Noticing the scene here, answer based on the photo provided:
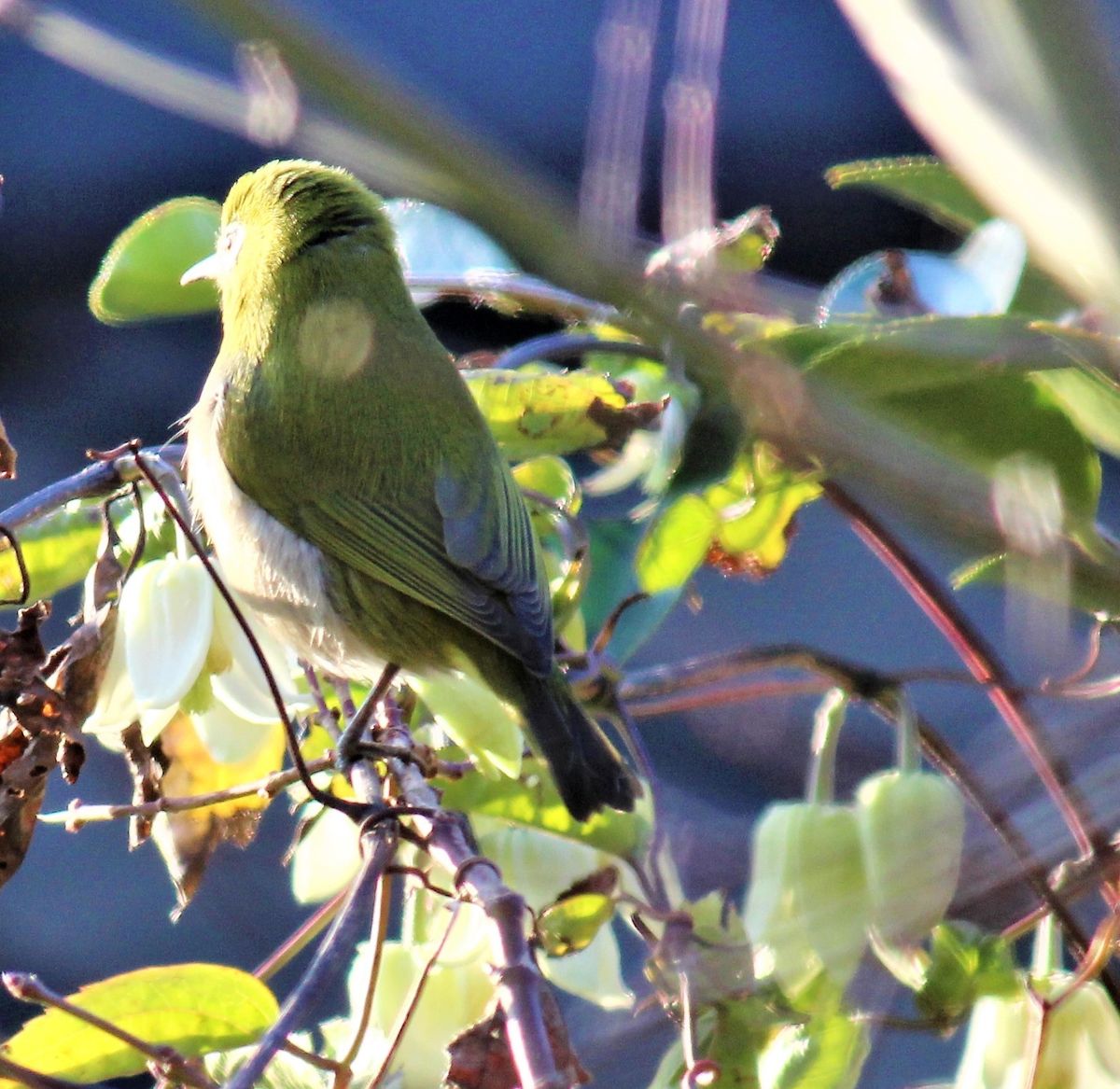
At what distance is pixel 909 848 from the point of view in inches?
44.6

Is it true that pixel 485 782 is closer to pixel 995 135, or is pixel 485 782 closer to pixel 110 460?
pixel 110 460

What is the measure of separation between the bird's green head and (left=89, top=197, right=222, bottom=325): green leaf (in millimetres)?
442

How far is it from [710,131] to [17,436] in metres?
3.47

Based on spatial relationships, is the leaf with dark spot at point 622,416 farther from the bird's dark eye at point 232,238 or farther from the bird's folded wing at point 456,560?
the bird's dark eye at point 232,238

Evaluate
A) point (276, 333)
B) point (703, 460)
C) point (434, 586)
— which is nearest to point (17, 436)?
point (276, 333)

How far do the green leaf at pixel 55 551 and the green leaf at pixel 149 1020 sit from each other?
15.2 inches

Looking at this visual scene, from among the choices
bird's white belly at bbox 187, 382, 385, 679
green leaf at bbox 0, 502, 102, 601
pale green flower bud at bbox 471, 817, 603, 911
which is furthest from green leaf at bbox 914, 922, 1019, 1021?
bird's white belly at bbox 187, 382, 385, 679

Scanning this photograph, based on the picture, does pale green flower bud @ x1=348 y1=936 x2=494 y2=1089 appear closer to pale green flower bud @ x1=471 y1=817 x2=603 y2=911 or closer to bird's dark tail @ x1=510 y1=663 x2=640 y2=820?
pale green flower bud @ x1=471 y1=817 x2=603 y2=911

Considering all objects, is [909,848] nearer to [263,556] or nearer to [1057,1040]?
[1057,1040]

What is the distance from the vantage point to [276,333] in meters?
2.15

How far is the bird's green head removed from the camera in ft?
7.14

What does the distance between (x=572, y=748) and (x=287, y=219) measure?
38.2 inches

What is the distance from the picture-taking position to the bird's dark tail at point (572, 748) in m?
1.42

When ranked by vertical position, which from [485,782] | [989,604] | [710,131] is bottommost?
[989,604]
